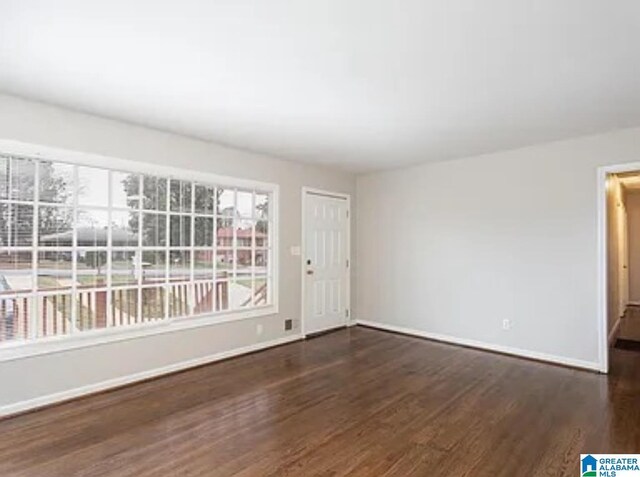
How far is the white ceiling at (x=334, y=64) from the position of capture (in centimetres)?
202

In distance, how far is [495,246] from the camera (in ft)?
16.1

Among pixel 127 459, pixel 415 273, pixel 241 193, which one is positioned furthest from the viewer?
pixel 415 273

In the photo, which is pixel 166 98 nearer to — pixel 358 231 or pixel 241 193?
pixel 241 193

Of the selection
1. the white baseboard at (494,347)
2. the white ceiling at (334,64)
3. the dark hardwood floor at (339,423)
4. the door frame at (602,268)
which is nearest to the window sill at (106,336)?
the dark hardwood floor at (339,423)

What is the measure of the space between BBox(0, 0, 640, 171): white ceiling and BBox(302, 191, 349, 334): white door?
1858 mm

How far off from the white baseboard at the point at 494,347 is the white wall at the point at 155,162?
145 centimetres

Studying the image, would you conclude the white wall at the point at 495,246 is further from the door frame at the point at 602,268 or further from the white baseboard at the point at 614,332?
the white baseboard at the point at 614,332

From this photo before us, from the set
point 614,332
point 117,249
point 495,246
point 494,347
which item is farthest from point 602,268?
point 117,249

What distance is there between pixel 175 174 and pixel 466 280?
11.9ft

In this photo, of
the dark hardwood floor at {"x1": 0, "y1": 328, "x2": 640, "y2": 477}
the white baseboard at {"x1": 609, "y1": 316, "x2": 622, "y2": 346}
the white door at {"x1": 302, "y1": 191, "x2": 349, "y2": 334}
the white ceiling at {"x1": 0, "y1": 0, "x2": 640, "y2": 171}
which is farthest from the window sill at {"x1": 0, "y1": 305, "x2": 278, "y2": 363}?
the white baseboard at {"x1": 609, "y1": 316, "x2": 622, "y2": 346}

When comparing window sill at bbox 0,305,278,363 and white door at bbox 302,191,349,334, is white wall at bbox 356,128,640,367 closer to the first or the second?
white door at bbox 302,191,349,334

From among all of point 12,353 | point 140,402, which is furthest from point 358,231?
point 12,353

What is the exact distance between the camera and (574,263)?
14.2ft

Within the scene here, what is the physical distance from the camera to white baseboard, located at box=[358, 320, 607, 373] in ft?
13.9
